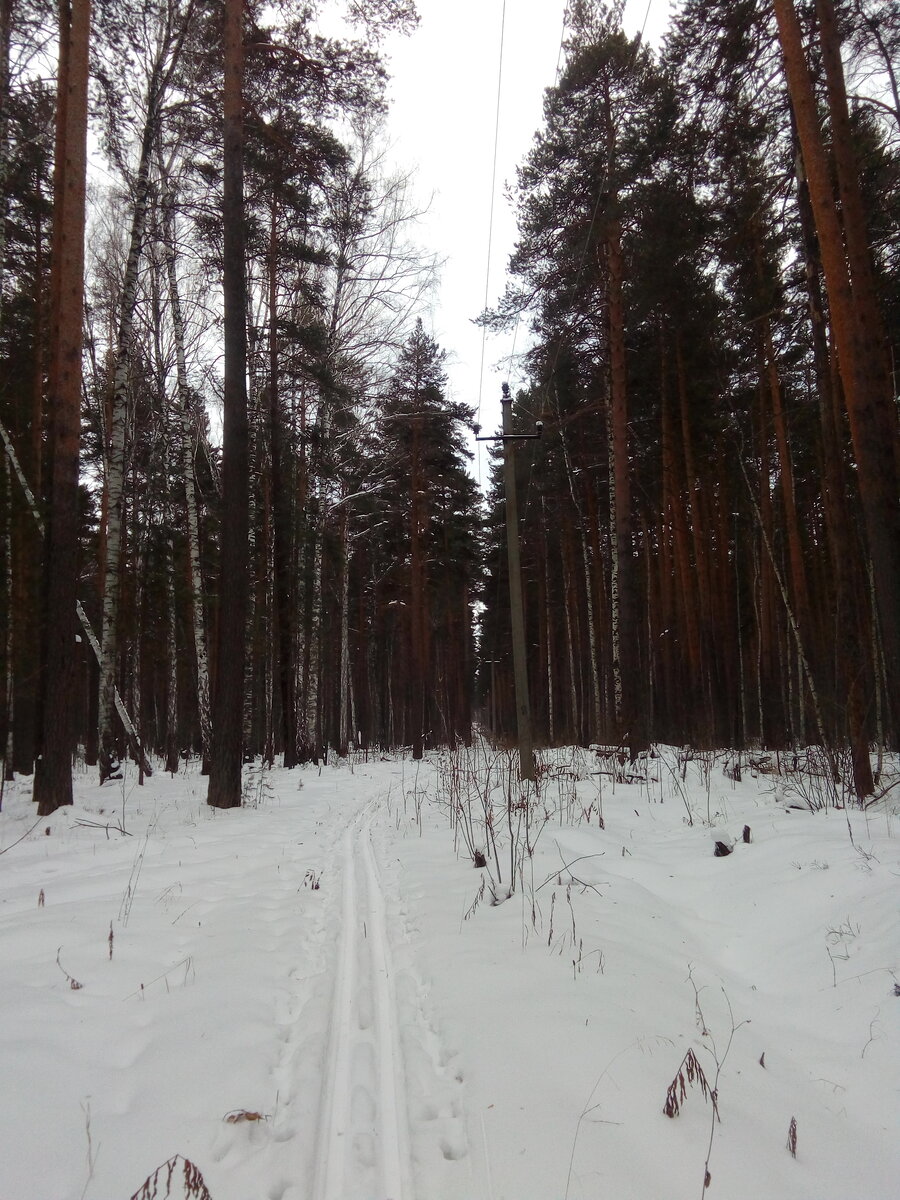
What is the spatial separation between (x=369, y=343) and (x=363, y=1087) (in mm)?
15353

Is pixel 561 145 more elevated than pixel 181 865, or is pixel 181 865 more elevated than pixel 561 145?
pixel 561 145

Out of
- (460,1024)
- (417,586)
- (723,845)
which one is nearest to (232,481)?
(723,845)

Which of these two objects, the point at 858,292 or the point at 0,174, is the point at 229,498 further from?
the point at 858,292

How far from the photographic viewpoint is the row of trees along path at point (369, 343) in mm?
7121

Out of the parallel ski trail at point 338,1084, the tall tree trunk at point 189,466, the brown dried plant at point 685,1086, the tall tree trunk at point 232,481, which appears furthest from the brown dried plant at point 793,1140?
the tall tree trunk at point 189,466

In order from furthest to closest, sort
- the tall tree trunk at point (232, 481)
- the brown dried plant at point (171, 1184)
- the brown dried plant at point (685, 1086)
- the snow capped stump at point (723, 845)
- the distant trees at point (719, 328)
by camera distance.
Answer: the tall tree trunk at point (232, 481), the distant trees at point (719, 328), the snow capped stump at point (723, 845), the brown dried plant at point (685, 1086), the brown dried plant at point (171, 1184)

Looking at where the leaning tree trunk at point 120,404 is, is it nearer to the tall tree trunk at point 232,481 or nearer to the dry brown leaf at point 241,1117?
the tall tree trunk at point 232,481

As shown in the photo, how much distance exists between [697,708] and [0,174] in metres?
17.2

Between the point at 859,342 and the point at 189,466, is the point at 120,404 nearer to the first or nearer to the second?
the point at 189,466

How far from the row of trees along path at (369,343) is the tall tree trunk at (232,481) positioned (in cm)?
4

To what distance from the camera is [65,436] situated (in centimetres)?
710

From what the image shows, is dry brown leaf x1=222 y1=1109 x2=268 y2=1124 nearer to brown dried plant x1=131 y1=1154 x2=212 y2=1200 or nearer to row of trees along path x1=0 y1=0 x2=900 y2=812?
brown dried plant x1=131 y1=1154 x2=212 y2=1200

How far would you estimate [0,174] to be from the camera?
839 centimetres

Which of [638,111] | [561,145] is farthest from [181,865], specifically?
[638,111]
